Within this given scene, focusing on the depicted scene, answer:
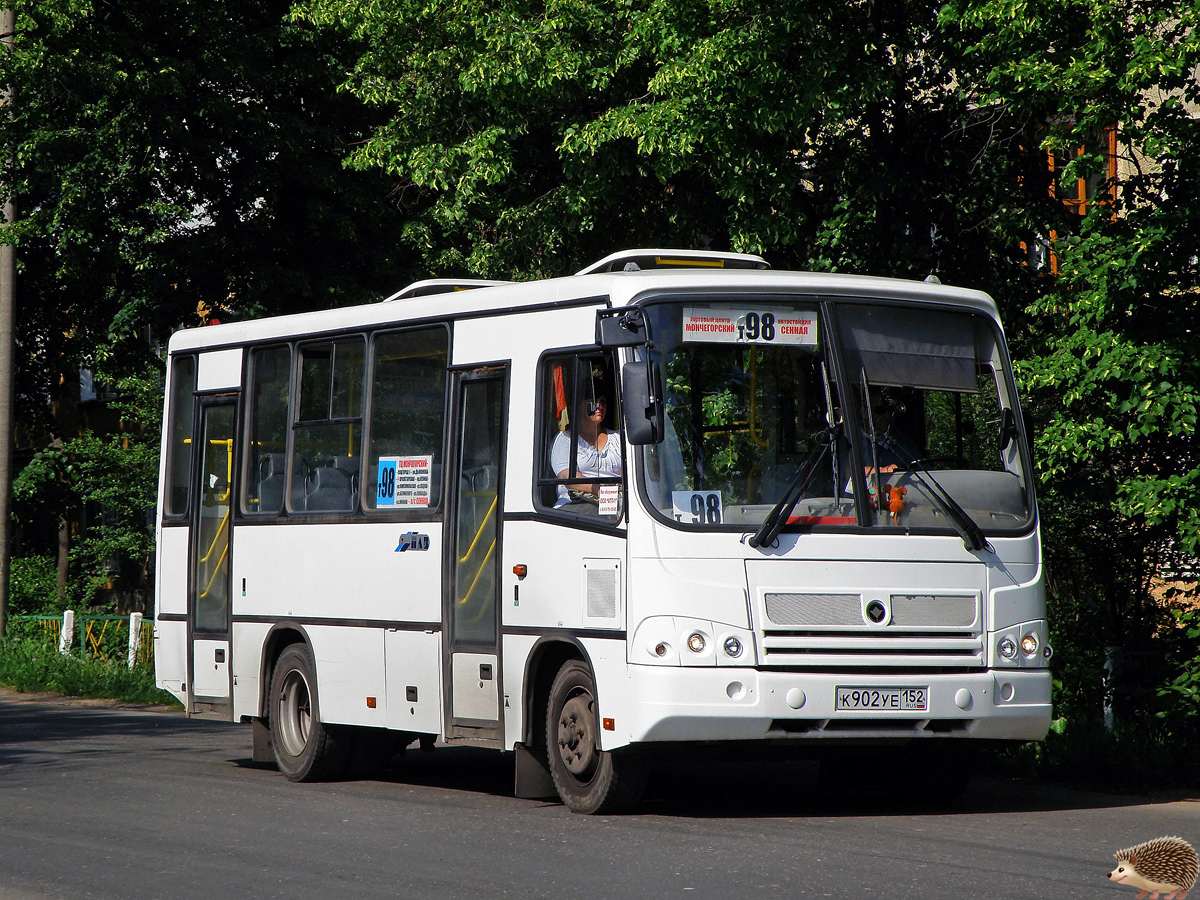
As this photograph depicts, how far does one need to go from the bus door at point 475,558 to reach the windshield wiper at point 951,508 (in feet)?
8.42

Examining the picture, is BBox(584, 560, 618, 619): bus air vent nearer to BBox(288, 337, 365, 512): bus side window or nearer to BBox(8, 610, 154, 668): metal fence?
BBox(288, 337, 365, 512): bus side window

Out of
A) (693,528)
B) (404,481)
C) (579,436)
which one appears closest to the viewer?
(693,528)

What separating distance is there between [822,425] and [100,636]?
58.5 feet

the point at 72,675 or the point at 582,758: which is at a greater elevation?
the point at 582,758

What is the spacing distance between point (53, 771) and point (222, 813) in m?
3.38

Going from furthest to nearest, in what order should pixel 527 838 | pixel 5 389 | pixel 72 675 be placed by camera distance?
pixel 5 389, pixel 72 675, pixel 527 838

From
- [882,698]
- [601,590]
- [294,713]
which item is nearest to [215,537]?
[294,713]

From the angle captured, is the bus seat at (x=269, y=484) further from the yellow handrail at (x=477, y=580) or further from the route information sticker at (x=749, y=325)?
the route information sticker at (x=749, y=325)

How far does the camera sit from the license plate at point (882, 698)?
9.95 meters

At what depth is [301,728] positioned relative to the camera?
529 inches

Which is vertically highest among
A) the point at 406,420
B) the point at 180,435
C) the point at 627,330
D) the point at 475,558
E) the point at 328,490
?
the point at 627,330

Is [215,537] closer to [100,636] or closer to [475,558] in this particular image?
[475,558]

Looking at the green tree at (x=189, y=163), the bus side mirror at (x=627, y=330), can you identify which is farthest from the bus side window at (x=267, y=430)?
the green tree at (x=189, y=163)

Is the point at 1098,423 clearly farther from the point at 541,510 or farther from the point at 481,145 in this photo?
the point at 481,145
